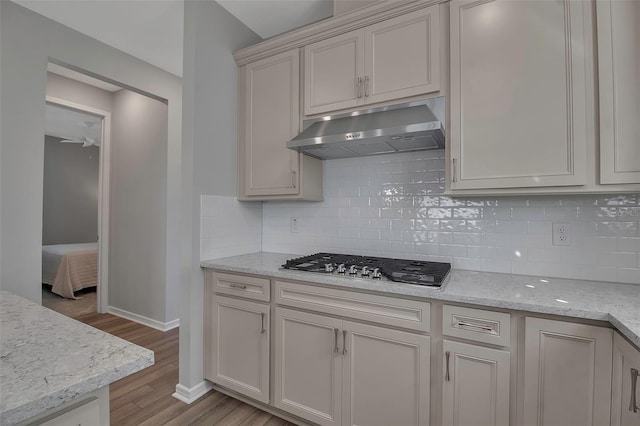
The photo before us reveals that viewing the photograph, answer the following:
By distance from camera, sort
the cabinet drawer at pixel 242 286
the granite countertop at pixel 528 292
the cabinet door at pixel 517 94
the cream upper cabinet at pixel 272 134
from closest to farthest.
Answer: the granite countertop at pixel 528 292 < the cabinet door at pixel 517 94 < the cabinet drawer at pixel 242 286 < the cream upper cabinet at pixel 272 134

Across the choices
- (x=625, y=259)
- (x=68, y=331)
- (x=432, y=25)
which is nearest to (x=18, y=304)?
(x=68, y=331)

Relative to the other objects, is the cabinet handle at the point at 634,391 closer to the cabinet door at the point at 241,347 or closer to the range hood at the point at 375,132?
the range hood at the point at 375,132

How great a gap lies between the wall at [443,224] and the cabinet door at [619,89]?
1.07 ft

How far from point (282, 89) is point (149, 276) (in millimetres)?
2595

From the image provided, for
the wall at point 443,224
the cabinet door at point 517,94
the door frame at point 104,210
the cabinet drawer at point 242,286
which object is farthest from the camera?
the door frame at point 104,210

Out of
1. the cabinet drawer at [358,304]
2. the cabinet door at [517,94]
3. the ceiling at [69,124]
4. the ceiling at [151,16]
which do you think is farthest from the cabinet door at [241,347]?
the ceiling at [69,124]

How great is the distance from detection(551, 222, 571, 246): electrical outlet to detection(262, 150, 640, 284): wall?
0.02 metres

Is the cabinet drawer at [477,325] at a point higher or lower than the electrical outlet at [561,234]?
lower

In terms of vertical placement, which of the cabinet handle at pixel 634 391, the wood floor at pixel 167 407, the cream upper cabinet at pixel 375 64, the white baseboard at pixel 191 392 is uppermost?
the cream upper cabinet at pixel 375 64

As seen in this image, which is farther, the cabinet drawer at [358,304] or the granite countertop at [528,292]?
the cabinet drawer at [358,304]

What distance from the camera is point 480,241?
1.85m

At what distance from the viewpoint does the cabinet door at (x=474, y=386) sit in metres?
1.26

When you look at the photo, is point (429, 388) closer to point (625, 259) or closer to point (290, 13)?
point (625, 259)

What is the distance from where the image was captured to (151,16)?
237 cm
